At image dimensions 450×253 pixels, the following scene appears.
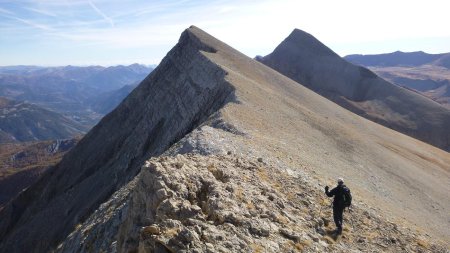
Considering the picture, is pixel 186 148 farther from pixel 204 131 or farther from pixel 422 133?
pixel 422 133

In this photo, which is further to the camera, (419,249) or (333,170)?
(333,170)

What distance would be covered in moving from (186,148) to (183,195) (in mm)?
9233

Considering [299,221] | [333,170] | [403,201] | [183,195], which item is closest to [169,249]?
[183,195]

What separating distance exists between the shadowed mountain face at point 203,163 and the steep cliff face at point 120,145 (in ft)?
0.77

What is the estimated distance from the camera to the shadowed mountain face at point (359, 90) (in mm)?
105000

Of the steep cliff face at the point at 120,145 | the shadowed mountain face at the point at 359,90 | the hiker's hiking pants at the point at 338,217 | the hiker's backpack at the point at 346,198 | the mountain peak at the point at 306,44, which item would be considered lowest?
the steep cliff face at the point at 120,145

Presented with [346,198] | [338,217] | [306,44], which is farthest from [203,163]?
[306,44]

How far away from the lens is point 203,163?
705 inches

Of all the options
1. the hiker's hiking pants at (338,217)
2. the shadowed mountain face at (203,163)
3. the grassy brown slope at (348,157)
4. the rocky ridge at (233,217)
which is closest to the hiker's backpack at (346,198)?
the hiker's hiking pants at (338,217)

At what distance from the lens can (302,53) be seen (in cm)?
13850

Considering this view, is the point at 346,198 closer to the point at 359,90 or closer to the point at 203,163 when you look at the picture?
the point at 203,163

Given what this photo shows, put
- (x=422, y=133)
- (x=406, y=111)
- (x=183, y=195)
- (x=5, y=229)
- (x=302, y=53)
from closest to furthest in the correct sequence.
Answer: (x=183, y=195) → (x=5, y=229) → (x=422, y=133) → (x=406, y=111) → (x=302, y=53)

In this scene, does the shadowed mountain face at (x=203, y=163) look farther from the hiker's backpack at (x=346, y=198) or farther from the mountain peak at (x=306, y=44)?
the mountain peak at (x=306, y=44)

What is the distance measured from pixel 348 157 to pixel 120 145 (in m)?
32.8
